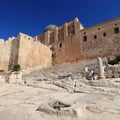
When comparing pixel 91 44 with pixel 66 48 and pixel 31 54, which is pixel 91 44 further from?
pixel 31 54

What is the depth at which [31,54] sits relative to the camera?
1265 inches

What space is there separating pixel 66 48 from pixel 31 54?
9.41 metres

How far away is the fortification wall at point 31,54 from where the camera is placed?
98.6 feet

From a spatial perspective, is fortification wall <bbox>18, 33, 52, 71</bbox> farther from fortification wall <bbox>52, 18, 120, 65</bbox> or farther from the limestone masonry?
fortification wall <bbox>52, 18, 120, 65</bbox>

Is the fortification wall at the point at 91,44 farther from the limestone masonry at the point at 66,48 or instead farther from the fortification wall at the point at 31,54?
the fortification wall at the point at 31,54

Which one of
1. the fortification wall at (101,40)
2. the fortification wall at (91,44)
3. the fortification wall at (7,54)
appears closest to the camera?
the fortification wall at (7,54)

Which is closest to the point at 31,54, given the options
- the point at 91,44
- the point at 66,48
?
the point at 66,48

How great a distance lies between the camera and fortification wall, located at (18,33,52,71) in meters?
30.0

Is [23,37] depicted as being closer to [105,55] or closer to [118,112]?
[105,55]

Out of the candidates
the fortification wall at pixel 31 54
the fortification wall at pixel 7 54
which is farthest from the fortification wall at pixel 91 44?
the fortification wall at pixel 7 54

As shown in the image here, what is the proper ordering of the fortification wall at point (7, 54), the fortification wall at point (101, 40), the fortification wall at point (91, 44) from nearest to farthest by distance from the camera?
the fortification wall at point (7, 54) < the fortification wall at point (101, 40) < the fortification wall at point (91, 44)

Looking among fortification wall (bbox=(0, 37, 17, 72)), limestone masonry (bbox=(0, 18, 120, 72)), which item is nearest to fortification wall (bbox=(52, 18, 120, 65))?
limestone masonry (bbox=(0, 18, 120, 72))

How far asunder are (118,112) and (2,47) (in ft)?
96.6

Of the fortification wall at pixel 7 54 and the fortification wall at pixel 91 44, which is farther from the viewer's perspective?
the fortification wall at pixel 91 44
